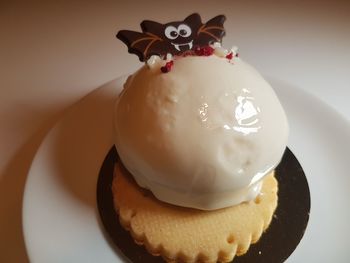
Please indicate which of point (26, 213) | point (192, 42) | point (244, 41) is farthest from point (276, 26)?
point (26, 213)

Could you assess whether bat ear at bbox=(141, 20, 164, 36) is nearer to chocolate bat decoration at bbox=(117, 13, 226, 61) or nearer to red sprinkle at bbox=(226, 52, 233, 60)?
chocolate bat decoration at bbox=(117, 13, 226, 61)

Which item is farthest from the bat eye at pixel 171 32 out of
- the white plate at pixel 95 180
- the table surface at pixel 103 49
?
the table surface at pixel 103 49

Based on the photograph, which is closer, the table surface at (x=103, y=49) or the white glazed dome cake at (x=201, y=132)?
the white glazed dome cake at (x=201, y=132)

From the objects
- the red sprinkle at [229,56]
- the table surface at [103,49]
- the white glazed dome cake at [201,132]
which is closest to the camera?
the white glazed dome cake at [201,132]

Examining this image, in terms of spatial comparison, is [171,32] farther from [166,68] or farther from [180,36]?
[166,68]

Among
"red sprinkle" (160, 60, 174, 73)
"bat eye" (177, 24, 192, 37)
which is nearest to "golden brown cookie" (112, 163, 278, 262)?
"red sprinkle" (160, 60, 174, 73)

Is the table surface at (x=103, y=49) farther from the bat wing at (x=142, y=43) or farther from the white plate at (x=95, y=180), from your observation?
the bat wing at (x=142, y=43)

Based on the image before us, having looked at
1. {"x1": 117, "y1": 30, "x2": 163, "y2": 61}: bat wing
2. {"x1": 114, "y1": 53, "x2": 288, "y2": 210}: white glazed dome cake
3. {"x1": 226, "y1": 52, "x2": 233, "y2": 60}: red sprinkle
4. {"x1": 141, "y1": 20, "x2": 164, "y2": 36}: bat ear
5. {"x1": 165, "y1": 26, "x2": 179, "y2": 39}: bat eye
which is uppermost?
{"x1": 141, "y1": 20, "x2": 164, "y2": 36}: bat ear
